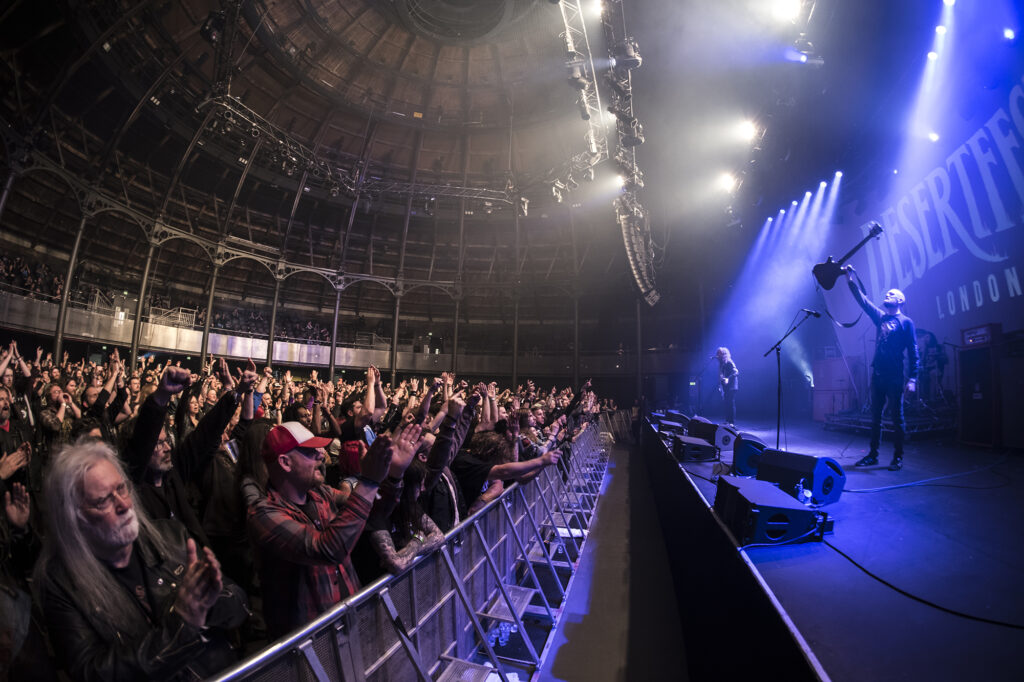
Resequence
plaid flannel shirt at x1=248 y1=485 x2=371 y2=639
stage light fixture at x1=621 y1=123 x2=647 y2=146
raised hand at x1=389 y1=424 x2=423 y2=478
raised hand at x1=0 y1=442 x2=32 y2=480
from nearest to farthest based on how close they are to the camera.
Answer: plaid flannel shirt at x1=248 y1=485 x2=371 y2=639 → raised hand at x1=389 y1=424 x2=423 y2=478 → raised hand at x1=0 y1=442 x2=32 y2=480 → stage light fixture at x1=621 y1=123 x2=647 y2=146

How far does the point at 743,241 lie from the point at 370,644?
2039cm

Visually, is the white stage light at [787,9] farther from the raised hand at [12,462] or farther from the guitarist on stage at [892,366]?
the raised hand at [12,462]

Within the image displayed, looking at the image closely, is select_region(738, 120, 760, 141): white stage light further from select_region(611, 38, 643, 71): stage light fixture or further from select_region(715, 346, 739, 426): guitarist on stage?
select_region(715, 346, 739, 426): guitarist on stage

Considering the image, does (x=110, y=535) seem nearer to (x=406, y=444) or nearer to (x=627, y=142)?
(x=406, y=444)

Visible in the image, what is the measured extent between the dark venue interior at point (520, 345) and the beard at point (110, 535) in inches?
0.6

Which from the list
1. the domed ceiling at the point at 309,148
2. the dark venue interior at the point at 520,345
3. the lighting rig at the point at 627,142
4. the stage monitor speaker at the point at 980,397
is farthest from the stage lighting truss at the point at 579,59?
the stage monitor speaker at the point at 980,397

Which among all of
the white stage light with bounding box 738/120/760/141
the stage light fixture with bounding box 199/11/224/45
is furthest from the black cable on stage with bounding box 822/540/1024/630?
the stage light fixture with bounding box 199/11/224/45

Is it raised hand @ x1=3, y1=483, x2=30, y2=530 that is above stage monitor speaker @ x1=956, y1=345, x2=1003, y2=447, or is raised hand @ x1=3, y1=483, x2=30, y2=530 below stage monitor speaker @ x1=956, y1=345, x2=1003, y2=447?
below

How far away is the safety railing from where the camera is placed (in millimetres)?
1614

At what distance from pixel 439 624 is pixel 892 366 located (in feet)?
21.2

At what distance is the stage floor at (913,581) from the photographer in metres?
2.01

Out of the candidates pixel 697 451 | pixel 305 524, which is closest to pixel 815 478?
pixel 697 451

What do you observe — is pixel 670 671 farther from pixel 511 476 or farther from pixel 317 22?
pixel 317 22

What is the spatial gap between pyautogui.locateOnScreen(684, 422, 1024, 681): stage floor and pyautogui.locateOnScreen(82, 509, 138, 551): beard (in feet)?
8.95
